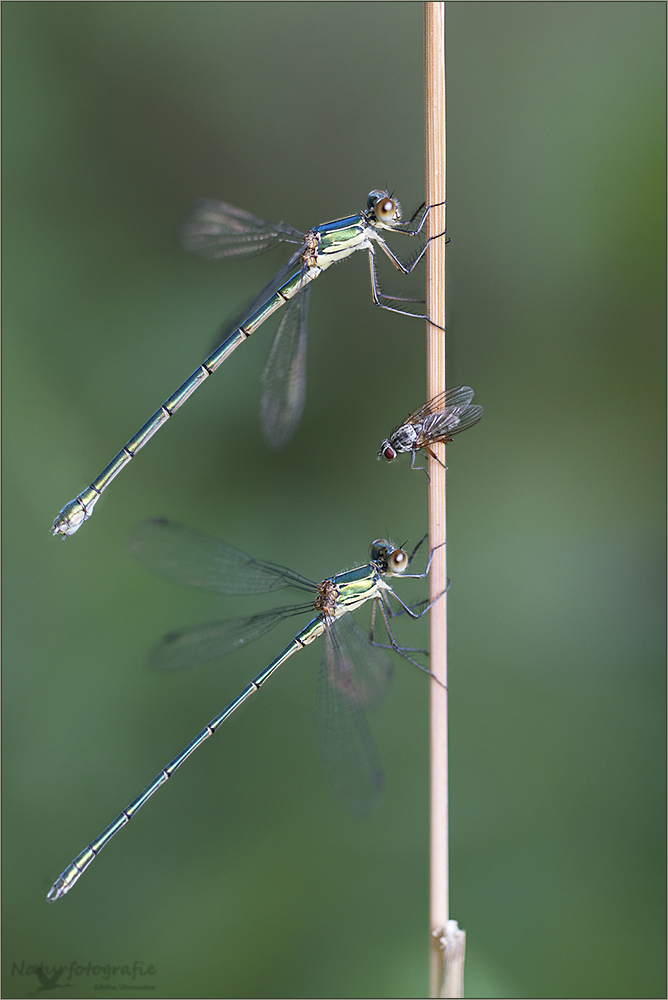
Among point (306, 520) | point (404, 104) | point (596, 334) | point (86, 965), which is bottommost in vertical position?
point (86, 965)

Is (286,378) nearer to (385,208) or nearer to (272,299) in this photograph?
(272,299)

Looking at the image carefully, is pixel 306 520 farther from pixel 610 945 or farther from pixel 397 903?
pixel 610 945

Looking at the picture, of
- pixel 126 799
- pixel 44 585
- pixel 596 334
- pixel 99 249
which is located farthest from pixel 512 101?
pixel 126 799

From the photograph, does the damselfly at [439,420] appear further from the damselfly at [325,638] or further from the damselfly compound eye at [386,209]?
the damselfly compound eye at [386,209]

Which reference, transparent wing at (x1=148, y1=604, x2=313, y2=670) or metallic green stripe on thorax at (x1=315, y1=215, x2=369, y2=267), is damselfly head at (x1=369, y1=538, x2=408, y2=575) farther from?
metallic green stripe on thorax at (x1=315, y1=215, x2=369, y2=267)

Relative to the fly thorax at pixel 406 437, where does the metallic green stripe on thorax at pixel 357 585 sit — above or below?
below

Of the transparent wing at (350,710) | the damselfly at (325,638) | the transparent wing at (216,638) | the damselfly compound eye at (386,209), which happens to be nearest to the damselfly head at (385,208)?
the damselfly compound eye at (386,209)
